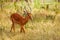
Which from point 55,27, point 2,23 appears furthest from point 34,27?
point 2,23

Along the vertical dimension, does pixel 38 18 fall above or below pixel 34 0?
below

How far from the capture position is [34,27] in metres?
1.37

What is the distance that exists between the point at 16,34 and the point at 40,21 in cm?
26

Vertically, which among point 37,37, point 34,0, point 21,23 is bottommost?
point 37,37

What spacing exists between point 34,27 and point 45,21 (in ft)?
0.39

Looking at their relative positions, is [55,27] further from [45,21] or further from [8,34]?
[8,34]

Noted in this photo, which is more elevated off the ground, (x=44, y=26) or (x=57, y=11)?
(x=57, y=11)

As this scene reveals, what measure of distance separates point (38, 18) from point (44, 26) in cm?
9

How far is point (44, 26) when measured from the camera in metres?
1.37

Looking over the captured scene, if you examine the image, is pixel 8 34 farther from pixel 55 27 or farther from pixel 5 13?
pixel 55 27

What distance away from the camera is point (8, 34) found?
1.37 metres

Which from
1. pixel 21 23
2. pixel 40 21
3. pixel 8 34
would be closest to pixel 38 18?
pixel 40 21

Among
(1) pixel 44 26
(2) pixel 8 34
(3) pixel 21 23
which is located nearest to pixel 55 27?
(1) pixel 44 26

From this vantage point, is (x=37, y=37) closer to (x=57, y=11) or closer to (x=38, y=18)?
(x=38, y=18)
